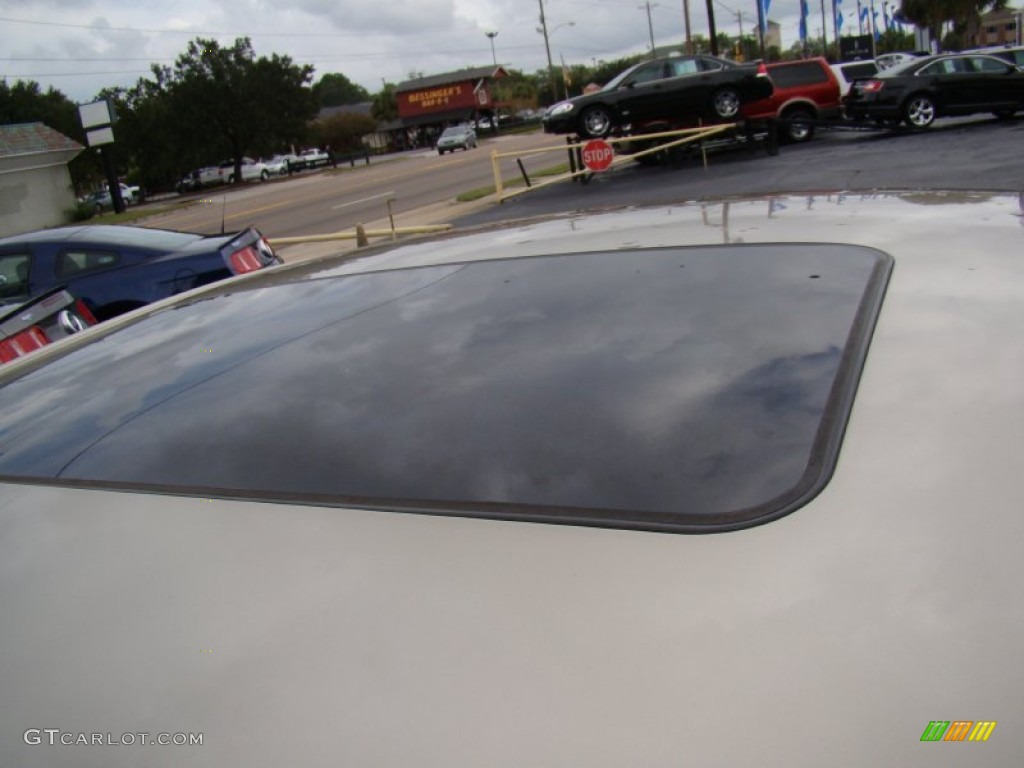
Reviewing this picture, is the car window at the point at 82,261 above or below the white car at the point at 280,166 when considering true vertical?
below

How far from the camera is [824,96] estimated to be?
845 inches

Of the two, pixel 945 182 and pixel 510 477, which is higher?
pixel 510 477

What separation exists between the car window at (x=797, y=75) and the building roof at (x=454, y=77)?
238 feet

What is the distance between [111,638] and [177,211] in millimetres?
37521

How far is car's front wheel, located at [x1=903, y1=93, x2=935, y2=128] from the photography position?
19.9 meters

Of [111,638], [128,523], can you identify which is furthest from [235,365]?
[111,638]

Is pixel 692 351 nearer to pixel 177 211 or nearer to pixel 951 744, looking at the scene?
pixel 951 744

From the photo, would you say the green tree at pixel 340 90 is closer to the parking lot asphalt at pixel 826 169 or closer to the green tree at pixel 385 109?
the green tree at pixel 385 109

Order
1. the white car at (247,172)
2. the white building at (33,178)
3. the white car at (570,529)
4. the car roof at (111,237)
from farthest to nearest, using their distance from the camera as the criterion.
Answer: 1. the white car at (247,172)
2. the white building at (33,178)
3. the car roof at (111,237)
4. the white car at (570,529)

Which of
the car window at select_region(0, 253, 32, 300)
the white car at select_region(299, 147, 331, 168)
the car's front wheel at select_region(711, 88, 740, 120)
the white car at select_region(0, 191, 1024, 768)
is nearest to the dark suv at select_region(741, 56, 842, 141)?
the car's front wheel at select_region(711, 88, 740, 120)

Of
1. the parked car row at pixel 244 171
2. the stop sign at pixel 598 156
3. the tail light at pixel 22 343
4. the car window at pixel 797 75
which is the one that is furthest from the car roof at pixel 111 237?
the parked car row at pixel 244 171

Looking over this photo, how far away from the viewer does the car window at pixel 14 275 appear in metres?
9.40

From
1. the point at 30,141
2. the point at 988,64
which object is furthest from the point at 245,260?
the point at 30,141

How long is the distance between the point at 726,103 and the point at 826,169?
5.19 metres
